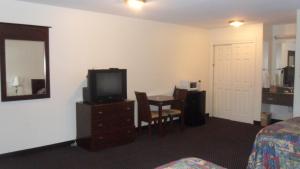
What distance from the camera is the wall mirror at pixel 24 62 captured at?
3.86 metres

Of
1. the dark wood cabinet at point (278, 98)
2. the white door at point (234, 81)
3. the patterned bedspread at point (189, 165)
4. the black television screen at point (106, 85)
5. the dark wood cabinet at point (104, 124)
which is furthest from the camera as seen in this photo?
the white door at point (234, 81)

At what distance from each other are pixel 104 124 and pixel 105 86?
0.65 m

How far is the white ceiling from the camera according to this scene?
405 cm

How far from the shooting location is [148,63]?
18.8 feet

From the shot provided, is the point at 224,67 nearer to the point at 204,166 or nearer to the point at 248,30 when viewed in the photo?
the point at 248,30

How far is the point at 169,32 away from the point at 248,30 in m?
1.87

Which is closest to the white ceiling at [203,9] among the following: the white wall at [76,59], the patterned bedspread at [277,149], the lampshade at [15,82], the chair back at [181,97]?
the white wall at [76,59]

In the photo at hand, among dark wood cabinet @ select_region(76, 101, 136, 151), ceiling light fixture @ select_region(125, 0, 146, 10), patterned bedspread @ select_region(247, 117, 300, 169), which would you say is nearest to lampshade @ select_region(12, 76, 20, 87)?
dark wood cabinet @ select_region(76, 101, 136, 151)

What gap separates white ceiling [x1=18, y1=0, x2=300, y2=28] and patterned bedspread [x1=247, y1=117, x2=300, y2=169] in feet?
6.60

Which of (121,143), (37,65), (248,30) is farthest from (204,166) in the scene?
(248,30)

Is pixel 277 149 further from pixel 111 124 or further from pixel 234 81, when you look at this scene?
pixel 234 81

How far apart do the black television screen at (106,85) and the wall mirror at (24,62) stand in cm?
72

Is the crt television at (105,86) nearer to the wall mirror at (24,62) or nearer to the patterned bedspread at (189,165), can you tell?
the wall mirror at (24,62)

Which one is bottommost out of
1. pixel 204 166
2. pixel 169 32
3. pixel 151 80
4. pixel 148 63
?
pixel 204 166
